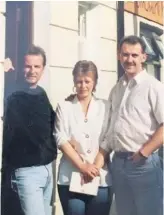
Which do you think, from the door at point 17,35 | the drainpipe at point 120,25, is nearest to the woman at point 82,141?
the drainpipe at point 120,25

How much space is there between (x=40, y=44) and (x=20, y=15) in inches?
5.8

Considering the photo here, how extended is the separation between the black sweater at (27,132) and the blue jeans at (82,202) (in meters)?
0.16

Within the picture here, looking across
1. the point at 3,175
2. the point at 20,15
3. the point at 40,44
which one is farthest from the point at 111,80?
the point at 3,175

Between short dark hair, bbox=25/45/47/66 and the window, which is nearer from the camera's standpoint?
short dark hair, bbox=25/45/47/66

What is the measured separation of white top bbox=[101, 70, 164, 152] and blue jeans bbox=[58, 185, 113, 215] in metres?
0.21

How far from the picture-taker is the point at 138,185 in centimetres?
120

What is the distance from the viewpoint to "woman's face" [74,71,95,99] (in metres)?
1.23

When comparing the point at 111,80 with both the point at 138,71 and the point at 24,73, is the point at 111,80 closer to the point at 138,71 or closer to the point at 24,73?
the point at 138,71

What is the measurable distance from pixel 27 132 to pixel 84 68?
0.36 metres

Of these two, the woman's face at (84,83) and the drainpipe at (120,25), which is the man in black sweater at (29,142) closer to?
the woman's face at (84,83)

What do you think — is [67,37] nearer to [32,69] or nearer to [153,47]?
[32,69]

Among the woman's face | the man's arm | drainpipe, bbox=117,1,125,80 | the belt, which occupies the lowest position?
the belt

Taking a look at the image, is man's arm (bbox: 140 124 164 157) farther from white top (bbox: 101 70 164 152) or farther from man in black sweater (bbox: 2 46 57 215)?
man in black sweater (bbox: 2 46 57 215)

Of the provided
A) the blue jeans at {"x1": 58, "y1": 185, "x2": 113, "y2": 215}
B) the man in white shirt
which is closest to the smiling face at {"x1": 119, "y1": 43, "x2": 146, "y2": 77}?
the man in white shirt
